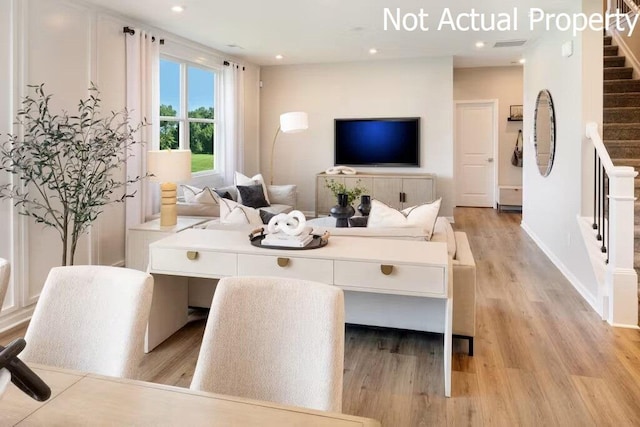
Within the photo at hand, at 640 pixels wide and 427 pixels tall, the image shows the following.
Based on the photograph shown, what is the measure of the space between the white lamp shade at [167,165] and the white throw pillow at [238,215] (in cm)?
87

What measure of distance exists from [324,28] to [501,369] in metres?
4.27

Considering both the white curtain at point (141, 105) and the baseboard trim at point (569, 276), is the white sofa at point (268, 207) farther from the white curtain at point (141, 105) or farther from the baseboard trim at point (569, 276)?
the baseboard trim at point (569, 276)

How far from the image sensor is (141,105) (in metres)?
5.03

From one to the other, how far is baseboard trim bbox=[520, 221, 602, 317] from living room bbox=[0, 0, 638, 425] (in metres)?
0.02

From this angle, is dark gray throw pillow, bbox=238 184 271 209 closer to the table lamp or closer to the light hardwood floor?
the table lamp

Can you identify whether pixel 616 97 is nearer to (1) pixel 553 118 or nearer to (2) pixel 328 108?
(1) pixel 553 118

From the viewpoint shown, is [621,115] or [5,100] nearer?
[5,100]

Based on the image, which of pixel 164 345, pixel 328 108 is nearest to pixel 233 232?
pixel 164 345

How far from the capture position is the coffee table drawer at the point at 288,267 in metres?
2.67

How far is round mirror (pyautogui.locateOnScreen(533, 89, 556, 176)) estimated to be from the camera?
535 centimetres

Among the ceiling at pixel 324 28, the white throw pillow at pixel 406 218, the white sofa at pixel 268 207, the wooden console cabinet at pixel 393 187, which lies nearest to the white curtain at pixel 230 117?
the ceiling at pixel 324 28

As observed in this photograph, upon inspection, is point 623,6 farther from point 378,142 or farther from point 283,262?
point 283,262

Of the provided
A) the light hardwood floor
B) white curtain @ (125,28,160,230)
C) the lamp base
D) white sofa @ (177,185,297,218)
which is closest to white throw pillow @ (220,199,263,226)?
the light hardwood floor

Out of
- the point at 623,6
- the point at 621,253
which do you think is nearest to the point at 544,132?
the point at 623,6
